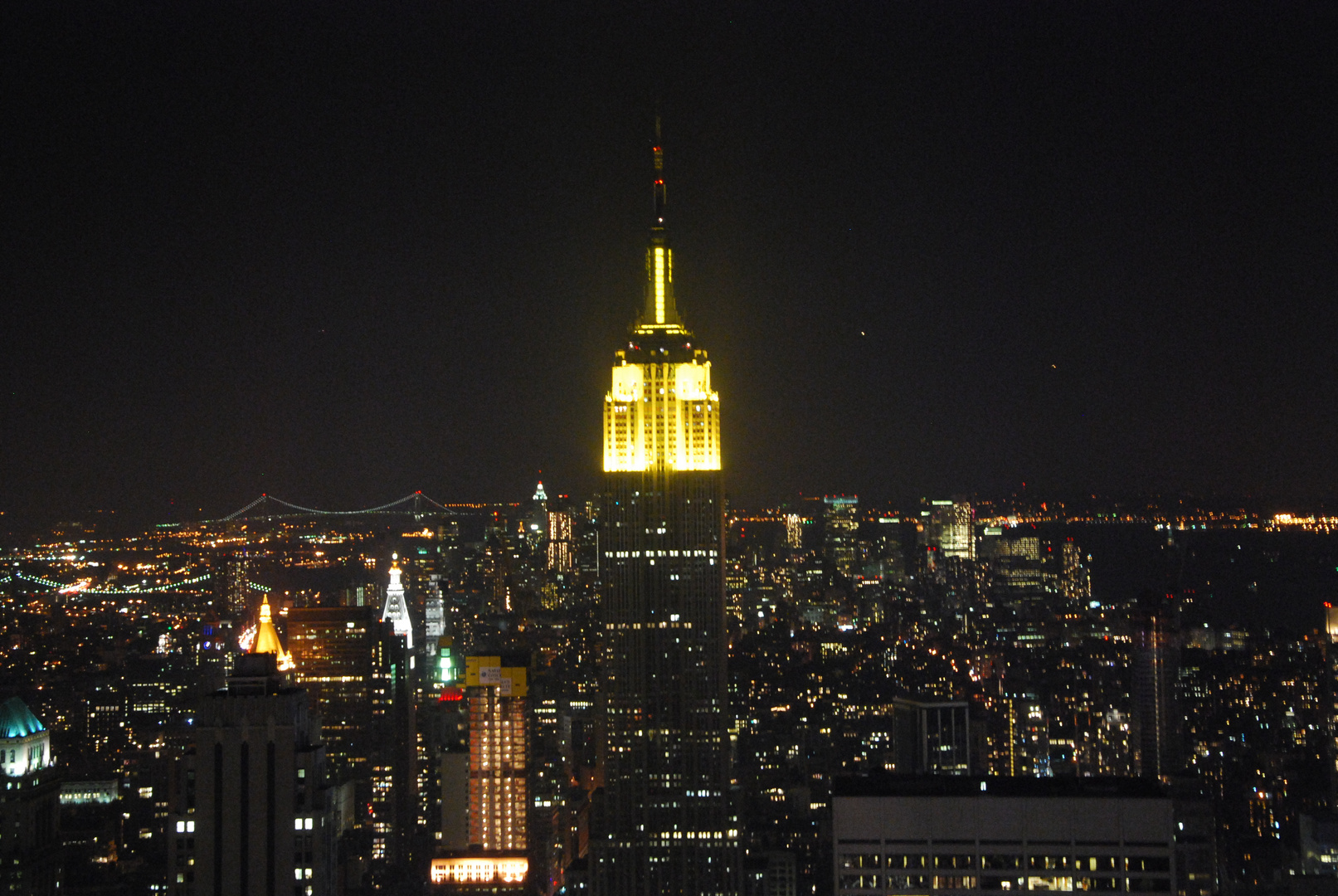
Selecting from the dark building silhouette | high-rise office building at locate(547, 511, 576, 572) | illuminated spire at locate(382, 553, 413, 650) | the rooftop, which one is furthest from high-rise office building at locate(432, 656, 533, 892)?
the rooftop

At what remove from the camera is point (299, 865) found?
8.70 m

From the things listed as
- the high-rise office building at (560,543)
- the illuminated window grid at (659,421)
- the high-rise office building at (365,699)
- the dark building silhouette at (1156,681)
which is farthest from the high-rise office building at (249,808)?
the illuminated window grid at (659,421)

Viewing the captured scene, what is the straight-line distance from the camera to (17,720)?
436 inches

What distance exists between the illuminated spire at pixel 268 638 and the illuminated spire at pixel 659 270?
16.0ft

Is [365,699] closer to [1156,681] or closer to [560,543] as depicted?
[560,543]

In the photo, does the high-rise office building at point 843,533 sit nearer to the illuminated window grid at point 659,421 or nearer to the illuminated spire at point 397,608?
the illuminated window grid at point 659,421

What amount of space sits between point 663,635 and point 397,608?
11.4ft

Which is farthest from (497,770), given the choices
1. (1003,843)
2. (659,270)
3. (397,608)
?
(1003,843)

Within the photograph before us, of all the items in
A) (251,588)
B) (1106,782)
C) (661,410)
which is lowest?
(1106,782)

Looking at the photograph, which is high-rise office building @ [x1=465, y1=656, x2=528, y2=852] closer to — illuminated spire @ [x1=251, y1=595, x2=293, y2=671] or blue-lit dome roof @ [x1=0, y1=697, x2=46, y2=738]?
illuminated spire @ [x1=251, y1=595, x2=293, y2=671]

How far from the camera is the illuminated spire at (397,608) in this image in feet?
49.0

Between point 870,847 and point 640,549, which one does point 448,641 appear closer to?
point 640,549

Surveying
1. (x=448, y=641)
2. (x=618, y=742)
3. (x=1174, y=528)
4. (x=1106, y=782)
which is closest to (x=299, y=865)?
(x=1106, y=782)

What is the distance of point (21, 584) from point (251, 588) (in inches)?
70.5
